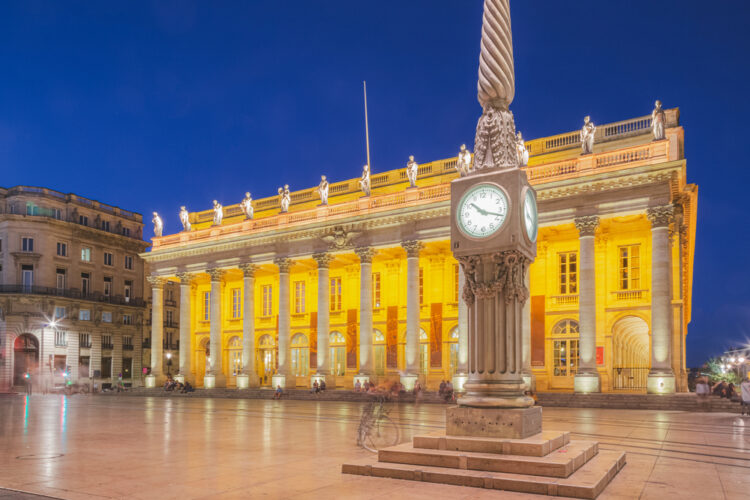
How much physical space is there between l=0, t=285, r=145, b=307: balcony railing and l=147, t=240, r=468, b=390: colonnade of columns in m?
14.5

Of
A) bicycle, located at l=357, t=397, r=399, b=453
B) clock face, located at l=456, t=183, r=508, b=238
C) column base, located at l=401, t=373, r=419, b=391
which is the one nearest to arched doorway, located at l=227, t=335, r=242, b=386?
column base, located at l=401, t=373, r=419, b=391

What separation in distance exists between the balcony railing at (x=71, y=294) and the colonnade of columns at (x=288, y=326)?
14.5 meters

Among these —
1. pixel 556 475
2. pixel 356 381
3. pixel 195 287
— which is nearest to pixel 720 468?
pixel 556 475

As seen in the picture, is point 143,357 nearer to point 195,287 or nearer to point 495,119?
point 195,287

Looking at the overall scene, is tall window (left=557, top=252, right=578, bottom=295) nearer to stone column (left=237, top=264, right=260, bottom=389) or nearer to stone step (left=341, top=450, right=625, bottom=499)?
stone column (left=237, top=264, right=260, bottom=389)

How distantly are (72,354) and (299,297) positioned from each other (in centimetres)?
2641

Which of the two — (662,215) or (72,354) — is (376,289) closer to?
(662,215)

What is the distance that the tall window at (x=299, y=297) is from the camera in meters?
46.8

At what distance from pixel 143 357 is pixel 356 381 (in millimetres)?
38088

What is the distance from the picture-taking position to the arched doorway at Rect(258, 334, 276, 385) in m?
48.3

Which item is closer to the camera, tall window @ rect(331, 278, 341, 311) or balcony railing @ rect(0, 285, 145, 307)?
tall window @ rect(331, 278, 341, 311)

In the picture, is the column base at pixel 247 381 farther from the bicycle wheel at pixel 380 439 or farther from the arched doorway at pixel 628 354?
the bicycle wheel at pixel 380 439

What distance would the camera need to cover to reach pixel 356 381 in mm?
37938

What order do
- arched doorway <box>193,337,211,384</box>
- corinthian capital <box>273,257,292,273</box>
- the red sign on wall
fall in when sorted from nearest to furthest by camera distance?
1. the red sign on wall
2. corinthian capital <box>273,257,292,273</box>
3. arched doorway <box>193,337,211,384</box>
